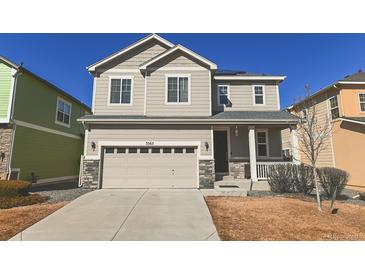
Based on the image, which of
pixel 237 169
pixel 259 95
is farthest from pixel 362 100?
pixel 237 169

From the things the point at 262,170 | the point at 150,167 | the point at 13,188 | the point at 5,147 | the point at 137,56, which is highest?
the point at 137,56

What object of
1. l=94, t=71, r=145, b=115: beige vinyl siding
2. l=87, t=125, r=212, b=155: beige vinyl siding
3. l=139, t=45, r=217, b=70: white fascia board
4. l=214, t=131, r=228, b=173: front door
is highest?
l=139, t=45, r=217, b=70: white fascia board

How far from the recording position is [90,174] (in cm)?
1088

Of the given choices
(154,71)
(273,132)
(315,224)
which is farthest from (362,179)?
(154,71)

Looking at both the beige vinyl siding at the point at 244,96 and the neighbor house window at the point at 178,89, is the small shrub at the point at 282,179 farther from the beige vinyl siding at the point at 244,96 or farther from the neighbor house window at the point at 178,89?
A: the neighbor house window at the point at 178,89

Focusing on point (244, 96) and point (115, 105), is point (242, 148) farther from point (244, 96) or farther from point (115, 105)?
point (115, 105)

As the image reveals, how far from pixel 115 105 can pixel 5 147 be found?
18.8 ft

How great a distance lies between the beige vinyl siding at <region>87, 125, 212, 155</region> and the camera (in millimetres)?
11273

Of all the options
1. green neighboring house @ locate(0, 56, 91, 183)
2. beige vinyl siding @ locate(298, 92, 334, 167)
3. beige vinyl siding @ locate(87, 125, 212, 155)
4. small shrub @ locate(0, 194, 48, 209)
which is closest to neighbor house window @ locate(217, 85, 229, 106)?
beige vinyl siding @ locate(87, 125, 212, 155)

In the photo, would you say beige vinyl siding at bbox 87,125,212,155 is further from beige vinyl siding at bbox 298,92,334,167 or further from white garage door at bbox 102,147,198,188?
beige vinyl siding at bbox 298,92,334,167

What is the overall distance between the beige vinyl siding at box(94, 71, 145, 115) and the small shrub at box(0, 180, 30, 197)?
4888 mm

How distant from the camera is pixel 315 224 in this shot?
595cm

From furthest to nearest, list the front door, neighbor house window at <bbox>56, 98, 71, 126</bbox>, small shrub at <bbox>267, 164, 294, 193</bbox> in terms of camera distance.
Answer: neighbor house window at <bbox>56, 98, 71, 126</bbox> < the front door < small shrub at <bbox>267, 164, 294, 193</bbox>

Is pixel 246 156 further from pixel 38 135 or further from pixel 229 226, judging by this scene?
pixel 38 135
